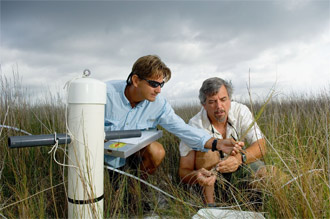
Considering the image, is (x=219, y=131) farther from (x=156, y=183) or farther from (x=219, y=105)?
(x=156, y=183)

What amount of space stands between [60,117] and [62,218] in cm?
189

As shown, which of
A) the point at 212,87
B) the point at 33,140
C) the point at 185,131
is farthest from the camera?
the point at 212,87

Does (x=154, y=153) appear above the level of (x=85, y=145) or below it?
below

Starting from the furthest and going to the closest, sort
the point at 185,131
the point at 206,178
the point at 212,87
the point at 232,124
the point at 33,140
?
the point at 232,124
the point at 212,87
the point at 185,131
the point at 206,178
the point at 33,140

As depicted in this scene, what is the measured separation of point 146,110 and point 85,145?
1357 millimetres

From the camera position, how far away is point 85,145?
3.48 feet

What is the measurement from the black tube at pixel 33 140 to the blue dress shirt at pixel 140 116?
3.83ft

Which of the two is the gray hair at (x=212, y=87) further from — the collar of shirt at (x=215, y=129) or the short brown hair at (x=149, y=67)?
the short brown hair at (x=149, y=67)

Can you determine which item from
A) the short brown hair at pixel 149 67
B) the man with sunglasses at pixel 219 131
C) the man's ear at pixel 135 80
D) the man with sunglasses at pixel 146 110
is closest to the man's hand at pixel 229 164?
the man with sunglasses at pixel 219 131

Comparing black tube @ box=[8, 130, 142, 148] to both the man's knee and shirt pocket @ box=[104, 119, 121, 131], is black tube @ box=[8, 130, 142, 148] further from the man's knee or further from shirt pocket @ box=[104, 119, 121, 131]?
the man's knee

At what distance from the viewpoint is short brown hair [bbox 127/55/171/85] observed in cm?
222

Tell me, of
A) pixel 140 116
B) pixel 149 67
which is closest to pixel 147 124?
pixel 140 116

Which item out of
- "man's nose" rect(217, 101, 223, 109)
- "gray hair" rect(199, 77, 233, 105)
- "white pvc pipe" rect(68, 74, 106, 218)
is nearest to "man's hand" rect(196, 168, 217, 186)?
"man's nose" rect(217, 101, 223, 109)

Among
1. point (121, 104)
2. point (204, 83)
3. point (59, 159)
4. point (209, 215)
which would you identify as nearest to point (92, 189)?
point (209, 215)
